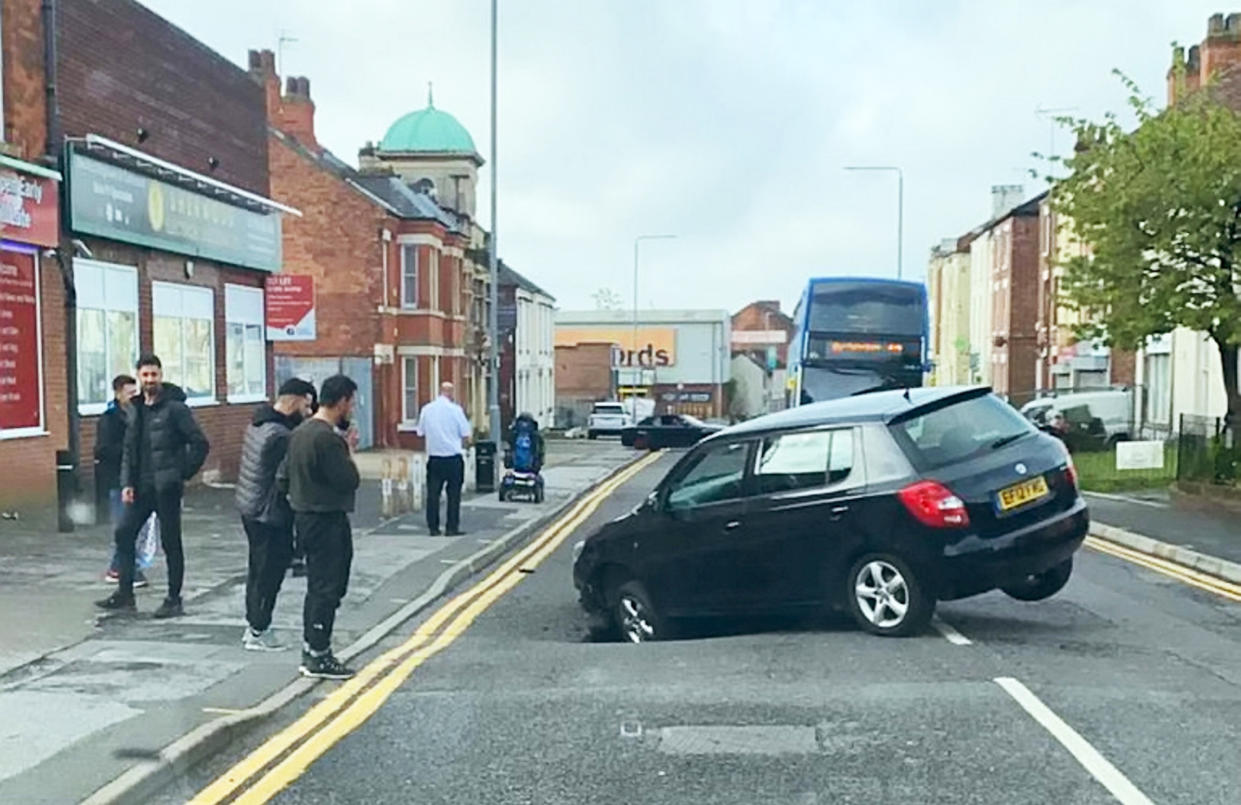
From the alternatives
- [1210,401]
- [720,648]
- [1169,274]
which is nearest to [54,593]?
[720,648]

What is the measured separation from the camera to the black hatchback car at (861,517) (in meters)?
9.00

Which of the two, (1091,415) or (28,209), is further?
(1091,415)

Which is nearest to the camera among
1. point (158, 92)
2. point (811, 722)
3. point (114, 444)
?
point (811, 722)

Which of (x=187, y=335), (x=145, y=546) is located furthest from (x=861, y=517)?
(x=187, y=335)

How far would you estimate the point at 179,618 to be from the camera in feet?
33.9

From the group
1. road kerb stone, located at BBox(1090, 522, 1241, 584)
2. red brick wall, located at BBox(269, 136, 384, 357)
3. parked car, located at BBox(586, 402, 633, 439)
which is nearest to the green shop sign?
road kerb stone, located at BBox(1090, 522, 1241, 584)

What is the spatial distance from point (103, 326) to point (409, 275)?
23801mm

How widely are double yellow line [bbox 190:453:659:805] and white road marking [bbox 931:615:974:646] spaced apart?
11.0 feet

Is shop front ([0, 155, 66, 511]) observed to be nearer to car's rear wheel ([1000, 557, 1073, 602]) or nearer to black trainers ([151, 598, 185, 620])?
black trainers ([151, 598, 185, 620])

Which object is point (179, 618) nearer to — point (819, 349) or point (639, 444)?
point (819, 349)

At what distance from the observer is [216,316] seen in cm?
2377

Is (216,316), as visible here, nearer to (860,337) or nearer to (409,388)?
(860,337)

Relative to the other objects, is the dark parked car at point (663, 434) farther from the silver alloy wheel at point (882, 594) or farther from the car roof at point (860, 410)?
the silver alloy wheel at point (882, 594)

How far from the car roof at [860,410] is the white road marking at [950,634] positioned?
145 centimetres
